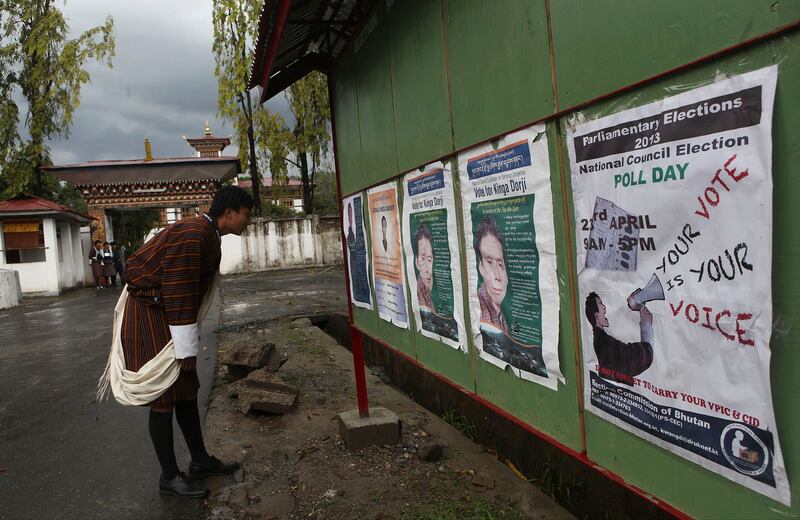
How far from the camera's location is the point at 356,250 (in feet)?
14.1

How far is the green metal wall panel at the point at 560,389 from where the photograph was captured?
191cm

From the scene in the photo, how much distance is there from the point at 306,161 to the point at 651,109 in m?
24.7

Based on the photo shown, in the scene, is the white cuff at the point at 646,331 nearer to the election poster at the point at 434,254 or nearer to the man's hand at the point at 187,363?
the election poster at the point at 434,254

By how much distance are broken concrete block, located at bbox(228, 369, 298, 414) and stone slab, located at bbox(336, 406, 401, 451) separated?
2.57ft

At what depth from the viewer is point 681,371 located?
1.50m

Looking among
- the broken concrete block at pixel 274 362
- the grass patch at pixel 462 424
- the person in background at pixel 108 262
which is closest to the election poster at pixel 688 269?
the grass patch at pixel 462 424

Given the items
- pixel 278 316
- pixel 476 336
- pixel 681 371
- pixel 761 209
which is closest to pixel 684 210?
pixel 761 209

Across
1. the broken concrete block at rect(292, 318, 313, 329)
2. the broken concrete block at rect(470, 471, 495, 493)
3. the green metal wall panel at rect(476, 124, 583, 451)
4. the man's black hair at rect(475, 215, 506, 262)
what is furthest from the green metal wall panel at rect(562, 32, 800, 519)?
the broken concrete block at rect(292, 318, 313, 329)

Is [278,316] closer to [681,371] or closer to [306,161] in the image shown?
[681,371]

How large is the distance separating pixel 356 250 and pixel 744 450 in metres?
3.22

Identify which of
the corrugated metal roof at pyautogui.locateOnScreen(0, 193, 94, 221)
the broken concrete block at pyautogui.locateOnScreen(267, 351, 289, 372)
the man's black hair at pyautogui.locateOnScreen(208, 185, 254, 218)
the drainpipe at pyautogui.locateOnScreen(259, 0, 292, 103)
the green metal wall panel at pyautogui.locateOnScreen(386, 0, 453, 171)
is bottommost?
the broken concrete block at pyautogui.locateOnScreen(267, 351, 289, 372)

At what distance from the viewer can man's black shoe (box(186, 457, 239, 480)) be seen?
11.6 feet

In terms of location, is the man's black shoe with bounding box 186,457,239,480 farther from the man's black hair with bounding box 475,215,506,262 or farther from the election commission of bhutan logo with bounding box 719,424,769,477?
the election commission of bhutan logo with bounding box 719,424,769,477

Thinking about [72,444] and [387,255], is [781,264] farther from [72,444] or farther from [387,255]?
[72,444]
